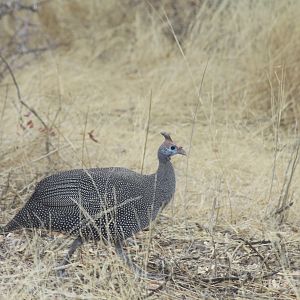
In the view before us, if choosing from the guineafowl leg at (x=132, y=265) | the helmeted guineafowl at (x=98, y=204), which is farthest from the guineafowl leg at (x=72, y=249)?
the guineafowl leg at (x=132, y=265)

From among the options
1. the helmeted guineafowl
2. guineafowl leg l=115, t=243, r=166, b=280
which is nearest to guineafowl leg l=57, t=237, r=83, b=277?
the helmeted guineafowl

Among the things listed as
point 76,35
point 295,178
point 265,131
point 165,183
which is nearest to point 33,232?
point 165,183

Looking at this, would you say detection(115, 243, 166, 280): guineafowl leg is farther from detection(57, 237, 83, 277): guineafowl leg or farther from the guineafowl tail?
the guineafowl tail

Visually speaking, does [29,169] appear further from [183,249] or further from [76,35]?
[76,35]

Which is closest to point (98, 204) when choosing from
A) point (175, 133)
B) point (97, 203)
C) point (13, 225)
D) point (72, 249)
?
point (97, 203)

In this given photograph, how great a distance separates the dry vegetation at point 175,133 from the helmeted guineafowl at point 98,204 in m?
0.11

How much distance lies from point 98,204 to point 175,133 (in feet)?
7.61

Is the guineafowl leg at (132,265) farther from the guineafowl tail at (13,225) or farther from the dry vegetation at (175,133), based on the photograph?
the guineafowl tail at (13,225)

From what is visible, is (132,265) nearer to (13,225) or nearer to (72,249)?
(72,249)

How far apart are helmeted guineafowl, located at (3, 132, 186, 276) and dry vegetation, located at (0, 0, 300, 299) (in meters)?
0.11

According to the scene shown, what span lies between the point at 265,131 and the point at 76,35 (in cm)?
258

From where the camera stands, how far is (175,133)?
559 cm

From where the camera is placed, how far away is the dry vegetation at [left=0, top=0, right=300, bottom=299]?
330 cm

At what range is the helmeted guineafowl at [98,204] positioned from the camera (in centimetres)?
330
